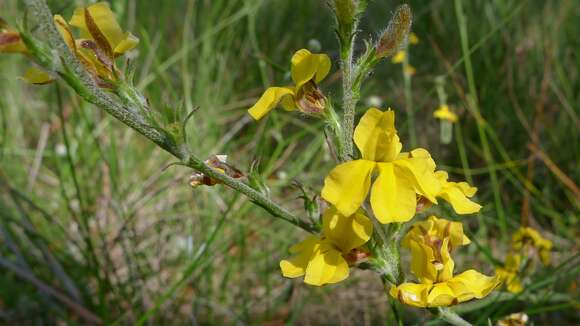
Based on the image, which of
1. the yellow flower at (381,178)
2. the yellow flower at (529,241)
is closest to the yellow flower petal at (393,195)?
the yellow flower at (381,178)

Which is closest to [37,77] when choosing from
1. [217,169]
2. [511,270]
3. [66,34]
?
[66,34]

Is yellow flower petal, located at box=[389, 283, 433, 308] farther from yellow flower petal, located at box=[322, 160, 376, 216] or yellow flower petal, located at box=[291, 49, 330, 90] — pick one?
yellow flower petal, located at box=[291, 49, 330, 90]

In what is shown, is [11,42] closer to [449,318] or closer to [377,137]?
[377,137]

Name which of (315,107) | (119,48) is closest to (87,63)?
(119,48)

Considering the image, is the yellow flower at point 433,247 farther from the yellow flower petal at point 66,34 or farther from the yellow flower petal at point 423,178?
the yellow flower petal at point 66,34

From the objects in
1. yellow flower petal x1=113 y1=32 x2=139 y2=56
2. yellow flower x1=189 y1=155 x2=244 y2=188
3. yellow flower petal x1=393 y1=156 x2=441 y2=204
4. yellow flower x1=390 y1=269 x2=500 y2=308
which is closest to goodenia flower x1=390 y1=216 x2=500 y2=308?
yellow flower x1=390 y1=269 x2=500 y2=308

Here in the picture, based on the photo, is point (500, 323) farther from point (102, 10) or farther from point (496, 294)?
point (102, 10)

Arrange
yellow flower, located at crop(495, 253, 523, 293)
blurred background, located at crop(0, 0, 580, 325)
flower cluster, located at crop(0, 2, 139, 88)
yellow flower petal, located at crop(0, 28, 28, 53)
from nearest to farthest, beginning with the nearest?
yellow flower petal, located at crop(0, 28, 28, 53)
flower cluster, located at crop(0, 2, 139, 88)
yellow flower, located at crop(495, 253, 523, 293)
blurred background, located at crop(0, 0, 580, 325)
